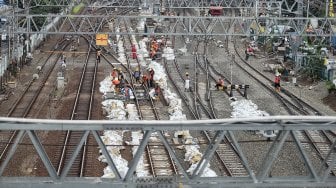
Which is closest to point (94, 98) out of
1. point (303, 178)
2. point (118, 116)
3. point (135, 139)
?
point (118, 116)

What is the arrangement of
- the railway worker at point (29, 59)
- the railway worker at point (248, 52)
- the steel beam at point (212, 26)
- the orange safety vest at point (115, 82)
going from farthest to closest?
the railway worker at point (248, 52)
the railway worker at point (29, 59)
the steel beam at point (212, 26)
the orange safety vest at point (115, 82)

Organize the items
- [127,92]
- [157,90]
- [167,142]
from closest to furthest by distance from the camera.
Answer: [167,142]
[127,92]
[157,90]

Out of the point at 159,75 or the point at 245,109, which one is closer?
the point at 245,109

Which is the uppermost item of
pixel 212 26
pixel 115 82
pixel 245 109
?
pixel 212 26

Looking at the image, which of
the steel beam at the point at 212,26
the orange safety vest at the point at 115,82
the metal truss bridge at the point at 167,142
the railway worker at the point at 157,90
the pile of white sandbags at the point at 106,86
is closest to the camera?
the metal truss bridge at the point at 167,142

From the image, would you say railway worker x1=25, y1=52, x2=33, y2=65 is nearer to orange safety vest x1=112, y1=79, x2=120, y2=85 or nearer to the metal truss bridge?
orange safety vest x1=112, y1=79, x2=120, y2=85

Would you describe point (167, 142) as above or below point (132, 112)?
above

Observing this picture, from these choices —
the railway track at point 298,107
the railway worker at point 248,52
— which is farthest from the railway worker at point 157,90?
the railway worker at point 248,52

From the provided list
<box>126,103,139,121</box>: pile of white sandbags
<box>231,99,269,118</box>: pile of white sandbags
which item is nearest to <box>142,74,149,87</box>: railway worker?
<box>126,103,139,121</box>: pile of white sandbags

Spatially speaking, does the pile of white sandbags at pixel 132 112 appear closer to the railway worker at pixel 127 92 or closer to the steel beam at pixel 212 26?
the railway worker at pixel 127 92

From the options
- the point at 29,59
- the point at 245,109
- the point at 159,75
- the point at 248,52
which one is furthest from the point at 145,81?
the point at 248,52

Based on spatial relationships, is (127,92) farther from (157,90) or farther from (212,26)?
(212,26)

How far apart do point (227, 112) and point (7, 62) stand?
12.6 m

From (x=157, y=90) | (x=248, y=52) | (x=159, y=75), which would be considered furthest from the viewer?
(x=248, y=52)
